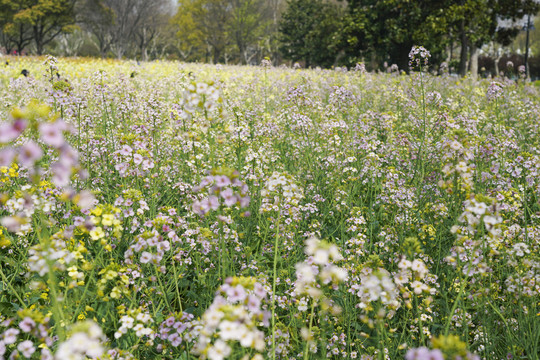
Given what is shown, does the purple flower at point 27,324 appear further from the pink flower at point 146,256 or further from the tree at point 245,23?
the tree at point 245,23

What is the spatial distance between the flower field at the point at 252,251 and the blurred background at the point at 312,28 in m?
8.15

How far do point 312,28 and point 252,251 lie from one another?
4622 centimetres

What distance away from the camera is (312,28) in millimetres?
45812

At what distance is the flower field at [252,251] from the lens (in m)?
1.87

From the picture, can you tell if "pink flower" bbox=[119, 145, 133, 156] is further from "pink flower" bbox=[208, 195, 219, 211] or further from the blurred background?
the blurred background

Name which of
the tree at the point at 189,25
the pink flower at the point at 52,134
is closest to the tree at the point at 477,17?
the pink flower at the point at 52,134

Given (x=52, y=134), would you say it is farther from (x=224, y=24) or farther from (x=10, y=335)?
(x=224, y=24)

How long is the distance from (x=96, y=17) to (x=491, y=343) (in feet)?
166

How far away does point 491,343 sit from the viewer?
289 cm

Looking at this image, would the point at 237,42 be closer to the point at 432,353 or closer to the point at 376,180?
the point at 376,180

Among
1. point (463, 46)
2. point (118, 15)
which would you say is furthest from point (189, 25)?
point (463, 46)

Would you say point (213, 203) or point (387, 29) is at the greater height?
point (387, 29)

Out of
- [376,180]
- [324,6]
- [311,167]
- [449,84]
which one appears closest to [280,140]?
[311,167]

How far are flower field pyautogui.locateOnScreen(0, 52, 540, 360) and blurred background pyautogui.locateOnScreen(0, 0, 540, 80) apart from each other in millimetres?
8148
